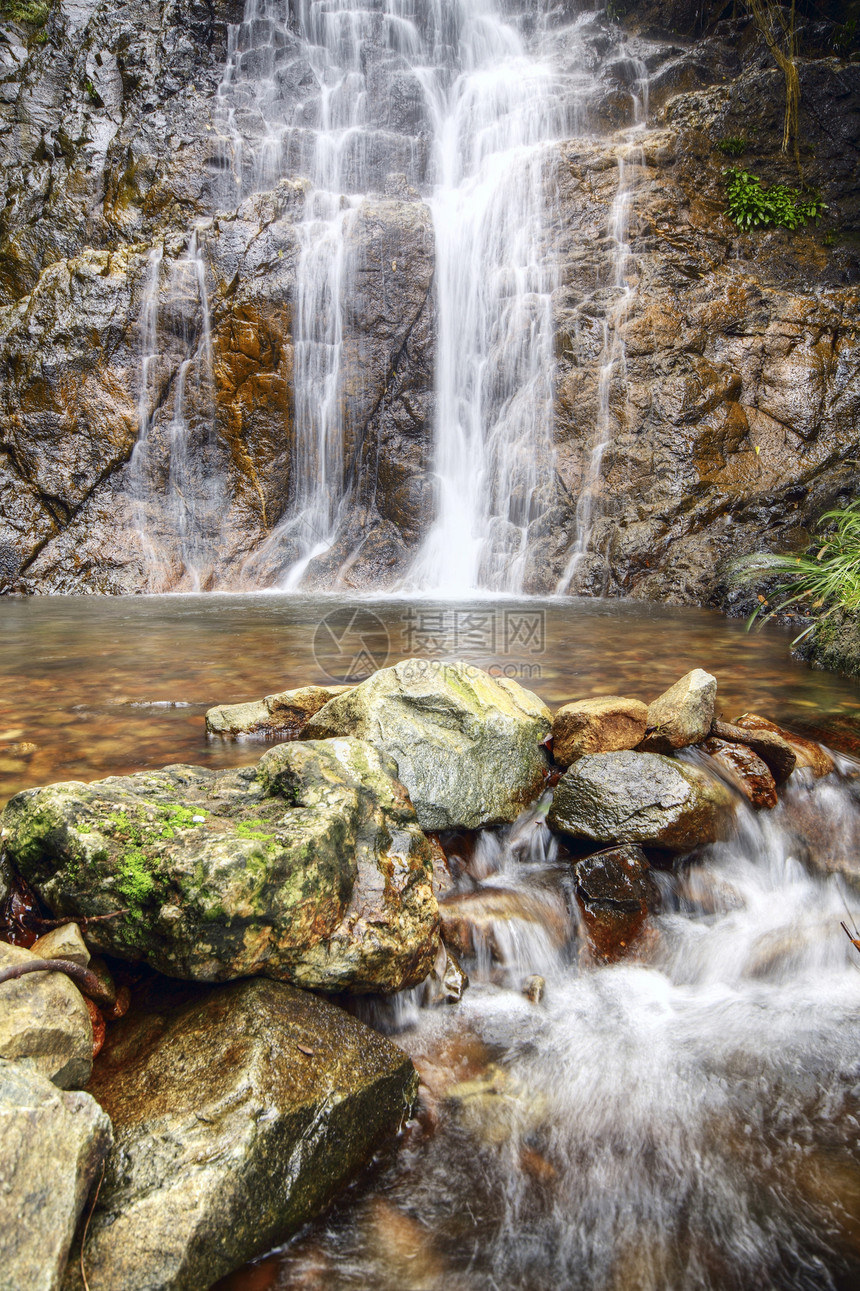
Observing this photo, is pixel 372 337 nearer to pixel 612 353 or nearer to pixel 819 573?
pixel 612 353

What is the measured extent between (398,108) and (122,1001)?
18592mm

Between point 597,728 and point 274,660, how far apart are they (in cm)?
332

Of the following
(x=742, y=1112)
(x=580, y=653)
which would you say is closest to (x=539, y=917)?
(x=742, y=1112)

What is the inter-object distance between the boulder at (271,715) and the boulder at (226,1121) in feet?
6.62

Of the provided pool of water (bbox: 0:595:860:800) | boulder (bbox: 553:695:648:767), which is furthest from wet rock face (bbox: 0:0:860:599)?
boulder (bbox: 553:695:648:767)

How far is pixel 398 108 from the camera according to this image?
15.6 meters

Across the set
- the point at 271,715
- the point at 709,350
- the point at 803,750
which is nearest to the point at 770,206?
the point at 709,350

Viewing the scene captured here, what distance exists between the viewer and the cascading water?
171 cm

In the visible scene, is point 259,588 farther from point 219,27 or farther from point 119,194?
point 219,27

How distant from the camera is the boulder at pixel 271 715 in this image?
4023 millimetres

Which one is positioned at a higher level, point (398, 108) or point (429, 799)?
point (398, 108)

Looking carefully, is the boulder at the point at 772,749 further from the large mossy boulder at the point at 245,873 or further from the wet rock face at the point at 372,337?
the wet rock face at the point at 372,337

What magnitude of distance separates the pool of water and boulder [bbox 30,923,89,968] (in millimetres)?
1453

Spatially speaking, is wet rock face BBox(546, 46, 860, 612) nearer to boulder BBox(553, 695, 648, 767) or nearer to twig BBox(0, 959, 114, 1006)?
boulder BBox(553, 695, 648, 767)
